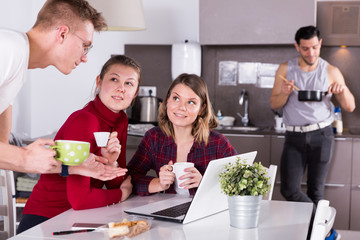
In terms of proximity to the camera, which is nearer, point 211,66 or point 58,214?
point 58,214

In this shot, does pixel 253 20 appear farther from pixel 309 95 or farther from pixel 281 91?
pixel 309 95

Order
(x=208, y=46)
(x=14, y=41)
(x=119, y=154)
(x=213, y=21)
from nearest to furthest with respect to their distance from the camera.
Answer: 1. (x=14, y=41)
2. (x=119, y=154)
3. (x=213, y=21)
4. (x=208, y=46)

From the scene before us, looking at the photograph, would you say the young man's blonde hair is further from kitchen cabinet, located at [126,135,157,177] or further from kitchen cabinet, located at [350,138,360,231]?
kitchen cabinet, located at [350,138,360,231]

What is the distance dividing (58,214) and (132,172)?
1.66 ft

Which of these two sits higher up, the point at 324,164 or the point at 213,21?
the point at 213,21

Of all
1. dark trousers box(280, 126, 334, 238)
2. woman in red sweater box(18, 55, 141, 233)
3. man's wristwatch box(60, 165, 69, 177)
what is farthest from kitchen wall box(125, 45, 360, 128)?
man's wristwatch box(60, 165, 69, 177)

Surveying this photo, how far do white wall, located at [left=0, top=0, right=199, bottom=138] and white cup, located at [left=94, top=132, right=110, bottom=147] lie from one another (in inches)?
117

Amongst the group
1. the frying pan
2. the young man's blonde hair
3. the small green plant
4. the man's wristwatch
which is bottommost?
the small green plant

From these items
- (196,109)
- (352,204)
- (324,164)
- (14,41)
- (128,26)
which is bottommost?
(352,204)

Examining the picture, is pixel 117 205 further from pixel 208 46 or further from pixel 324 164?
pixel 208 46

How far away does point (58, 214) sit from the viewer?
204cm

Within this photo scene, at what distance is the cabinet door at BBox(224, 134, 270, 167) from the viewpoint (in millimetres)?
4340

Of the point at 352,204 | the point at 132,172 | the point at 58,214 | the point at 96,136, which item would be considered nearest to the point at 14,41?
the point at 96,136

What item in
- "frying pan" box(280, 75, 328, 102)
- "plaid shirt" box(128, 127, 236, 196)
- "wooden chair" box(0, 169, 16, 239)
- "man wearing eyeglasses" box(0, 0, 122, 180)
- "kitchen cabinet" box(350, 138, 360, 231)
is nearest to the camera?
"man wearing eyeglasses" box(0, 0, 122, 180)
